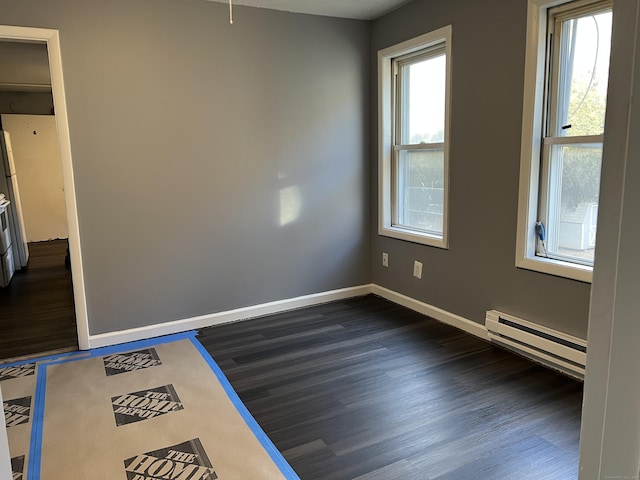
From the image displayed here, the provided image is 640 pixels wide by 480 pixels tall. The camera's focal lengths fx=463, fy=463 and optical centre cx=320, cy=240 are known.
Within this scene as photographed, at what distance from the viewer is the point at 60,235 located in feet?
25.8

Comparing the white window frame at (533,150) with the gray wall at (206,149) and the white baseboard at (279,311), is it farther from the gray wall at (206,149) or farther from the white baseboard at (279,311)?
the gray wall at (206,149)

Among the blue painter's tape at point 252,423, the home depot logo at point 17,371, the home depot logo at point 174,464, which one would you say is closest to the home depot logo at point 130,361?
the blue painter's tape at point 252,423

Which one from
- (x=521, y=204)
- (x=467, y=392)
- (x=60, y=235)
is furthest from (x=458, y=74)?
(x=60, y=235)

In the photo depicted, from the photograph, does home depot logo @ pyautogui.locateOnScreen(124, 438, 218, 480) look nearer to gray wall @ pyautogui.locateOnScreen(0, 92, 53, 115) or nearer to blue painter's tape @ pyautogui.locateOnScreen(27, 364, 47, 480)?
blue painter's tape @ pyautogui.locateOnScreen(27, 364, 47, 480)

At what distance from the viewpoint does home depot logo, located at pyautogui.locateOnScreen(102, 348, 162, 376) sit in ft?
9.78

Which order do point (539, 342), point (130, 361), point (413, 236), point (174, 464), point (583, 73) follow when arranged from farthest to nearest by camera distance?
point (413, 236), point (130, 361), point (539, 342), point (583, 73), point (174, 464)

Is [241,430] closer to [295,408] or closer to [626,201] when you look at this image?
[295,408]

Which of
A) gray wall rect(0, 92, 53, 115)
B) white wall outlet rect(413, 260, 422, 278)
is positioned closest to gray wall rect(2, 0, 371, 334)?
white wall outlet rect(413, 260, 422, 278)

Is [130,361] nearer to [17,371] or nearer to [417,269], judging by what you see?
[17,371]

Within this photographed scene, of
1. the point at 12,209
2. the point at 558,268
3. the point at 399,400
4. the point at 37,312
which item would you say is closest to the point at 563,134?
the point at 558,268

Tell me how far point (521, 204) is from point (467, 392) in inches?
47.3

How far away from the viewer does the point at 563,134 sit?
8.89 feet

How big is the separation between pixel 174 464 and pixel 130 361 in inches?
48.9

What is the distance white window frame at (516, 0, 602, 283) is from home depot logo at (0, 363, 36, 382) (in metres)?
3.21
